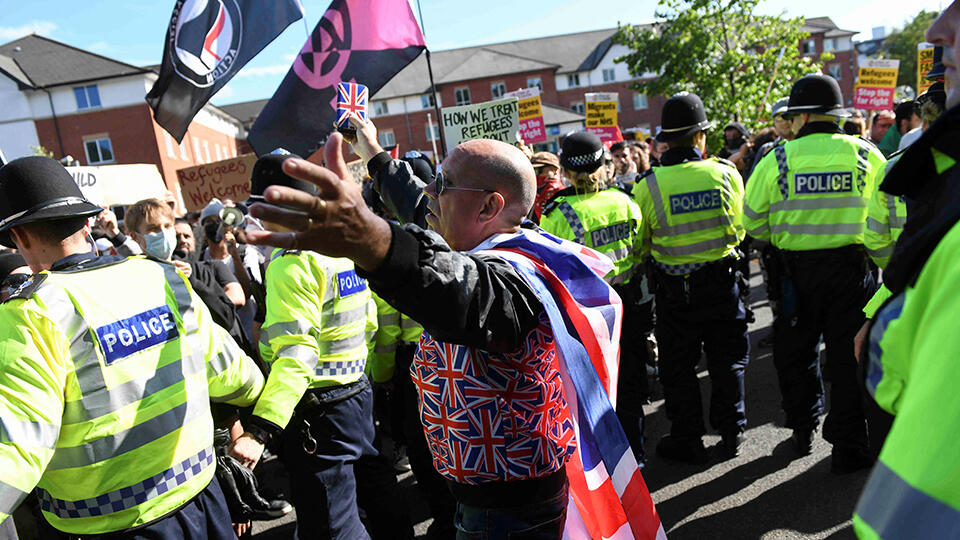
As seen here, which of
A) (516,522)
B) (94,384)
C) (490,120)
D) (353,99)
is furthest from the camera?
(490,120)

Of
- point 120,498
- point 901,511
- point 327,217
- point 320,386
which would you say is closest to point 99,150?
point 320,386

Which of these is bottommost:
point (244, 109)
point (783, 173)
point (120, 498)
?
point (120, 498)

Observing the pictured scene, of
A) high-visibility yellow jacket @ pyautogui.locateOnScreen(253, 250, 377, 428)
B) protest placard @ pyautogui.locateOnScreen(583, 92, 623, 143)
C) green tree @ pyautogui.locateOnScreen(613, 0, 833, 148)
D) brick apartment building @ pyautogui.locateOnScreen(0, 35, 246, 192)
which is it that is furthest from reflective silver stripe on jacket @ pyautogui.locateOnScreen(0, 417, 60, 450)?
brick apartment building @ pyautogui.locateOnScreen(0, 35, 246, 192)

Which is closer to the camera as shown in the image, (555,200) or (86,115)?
(555,200)

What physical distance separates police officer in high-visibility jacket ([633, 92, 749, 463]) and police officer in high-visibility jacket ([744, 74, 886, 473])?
31 centimetres

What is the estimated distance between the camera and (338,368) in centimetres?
354

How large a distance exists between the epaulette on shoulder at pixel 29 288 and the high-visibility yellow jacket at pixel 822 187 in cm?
428

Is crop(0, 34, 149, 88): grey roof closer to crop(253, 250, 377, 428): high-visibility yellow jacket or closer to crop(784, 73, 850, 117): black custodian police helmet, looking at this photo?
crop(253, 250, 377, 428): high-visibility yellow jacket

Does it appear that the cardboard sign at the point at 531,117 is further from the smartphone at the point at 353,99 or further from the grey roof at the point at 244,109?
the grey roof at the point at 244,109

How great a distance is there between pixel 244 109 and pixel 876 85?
217 feet

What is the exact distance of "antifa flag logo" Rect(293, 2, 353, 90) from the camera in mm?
5031

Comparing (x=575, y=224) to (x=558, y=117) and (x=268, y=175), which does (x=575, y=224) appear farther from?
(x=558, y=117)

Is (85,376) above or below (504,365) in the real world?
above

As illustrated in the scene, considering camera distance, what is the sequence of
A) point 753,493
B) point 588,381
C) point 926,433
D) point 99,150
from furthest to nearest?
point 99,150, point 753,493, point 588,381, point 926,433
